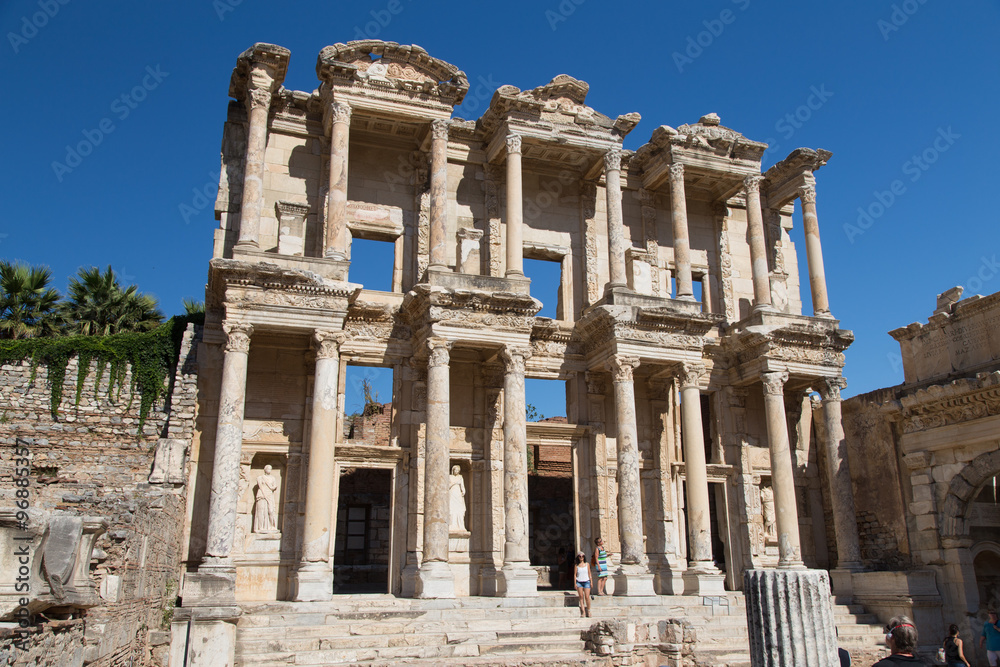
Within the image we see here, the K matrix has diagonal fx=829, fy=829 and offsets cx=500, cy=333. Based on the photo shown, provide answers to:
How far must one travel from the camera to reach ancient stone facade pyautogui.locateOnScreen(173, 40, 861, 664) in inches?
661

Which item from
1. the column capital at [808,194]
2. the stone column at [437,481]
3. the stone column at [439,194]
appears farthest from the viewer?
the column capital at [808,194]

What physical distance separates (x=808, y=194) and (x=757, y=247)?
2.40 meters

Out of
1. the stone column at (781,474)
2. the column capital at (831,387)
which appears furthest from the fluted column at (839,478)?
the stone column at (781,474)

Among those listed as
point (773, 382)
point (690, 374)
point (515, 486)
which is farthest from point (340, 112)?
point (773, 382)

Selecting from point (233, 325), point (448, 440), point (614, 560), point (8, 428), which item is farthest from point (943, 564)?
point (8, 428)

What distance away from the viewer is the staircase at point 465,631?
499 inches

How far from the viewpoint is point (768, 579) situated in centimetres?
693

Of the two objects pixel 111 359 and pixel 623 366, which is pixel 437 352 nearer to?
pixel 623 366

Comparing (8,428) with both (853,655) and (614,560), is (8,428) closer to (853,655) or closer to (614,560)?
(614,560)

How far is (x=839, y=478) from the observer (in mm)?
19812

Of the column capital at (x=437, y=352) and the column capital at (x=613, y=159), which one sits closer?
the column capital at (x=437, y=352)

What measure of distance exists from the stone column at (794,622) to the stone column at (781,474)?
12.6 m

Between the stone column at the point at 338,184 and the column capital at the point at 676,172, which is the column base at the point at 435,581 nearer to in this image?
the stone column at the point at 338,184

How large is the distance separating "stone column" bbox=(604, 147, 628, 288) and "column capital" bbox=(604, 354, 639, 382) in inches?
72.9
